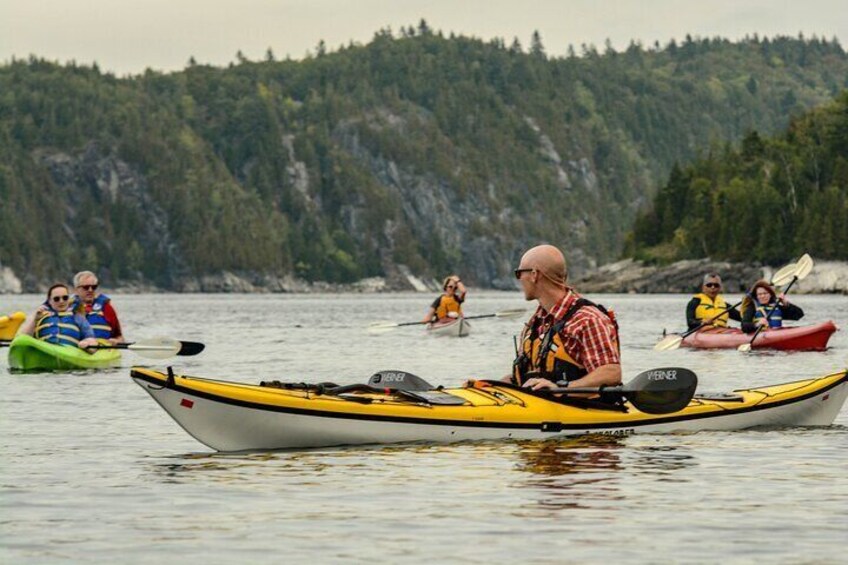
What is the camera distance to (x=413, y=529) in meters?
11.8

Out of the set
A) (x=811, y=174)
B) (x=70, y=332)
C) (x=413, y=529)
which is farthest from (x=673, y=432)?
(x=811, y=174)

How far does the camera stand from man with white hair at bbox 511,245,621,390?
15164 mm

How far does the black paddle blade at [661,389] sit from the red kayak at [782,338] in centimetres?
2072

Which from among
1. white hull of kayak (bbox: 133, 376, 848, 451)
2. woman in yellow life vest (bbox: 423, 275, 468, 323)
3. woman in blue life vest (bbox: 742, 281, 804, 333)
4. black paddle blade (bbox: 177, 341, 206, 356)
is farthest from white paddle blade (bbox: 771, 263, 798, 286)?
white hull of kayak (bbox: 133, 376, 848, 451)

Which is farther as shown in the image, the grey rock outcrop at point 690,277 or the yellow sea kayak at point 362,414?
the grey rock outcrop at point 690,277

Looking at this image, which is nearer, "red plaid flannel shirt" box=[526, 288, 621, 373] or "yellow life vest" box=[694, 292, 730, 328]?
"red plaid flannel shirt" box=[526, 288, 621, 373]

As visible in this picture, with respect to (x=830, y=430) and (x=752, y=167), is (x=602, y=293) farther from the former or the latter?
(x=830, y=430)

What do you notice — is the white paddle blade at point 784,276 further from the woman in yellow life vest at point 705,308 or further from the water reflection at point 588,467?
the water reflection at point 588,467

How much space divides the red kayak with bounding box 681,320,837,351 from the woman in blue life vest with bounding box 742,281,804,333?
0.81ft

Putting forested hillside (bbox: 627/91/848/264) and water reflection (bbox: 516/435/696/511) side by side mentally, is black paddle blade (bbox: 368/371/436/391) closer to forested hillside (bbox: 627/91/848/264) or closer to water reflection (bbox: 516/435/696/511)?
water reflection (bbox: 516/435/696/511)

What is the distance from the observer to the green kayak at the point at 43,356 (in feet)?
94.0

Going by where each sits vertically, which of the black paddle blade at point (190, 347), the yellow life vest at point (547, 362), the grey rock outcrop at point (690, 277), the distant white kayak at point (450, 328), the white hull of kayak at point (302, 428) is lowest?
the grey rock outcrop at point (690, 277)

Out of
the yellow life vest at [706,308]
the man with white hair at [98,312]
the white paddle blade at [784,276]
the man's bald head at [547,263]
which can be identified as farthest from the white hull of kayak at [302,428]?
the yellow life vest at [706,308]

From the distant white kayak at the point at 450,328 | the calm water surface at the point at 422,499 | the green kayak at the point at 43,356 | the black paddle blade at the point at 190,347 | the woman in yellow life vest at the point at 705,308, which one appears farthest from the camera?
the distant white kayak at the point at 450,328
